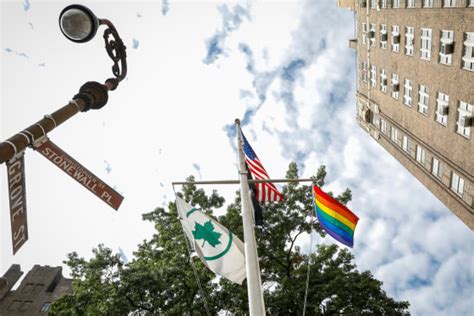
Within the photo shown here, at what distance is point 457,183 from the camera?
25031mm

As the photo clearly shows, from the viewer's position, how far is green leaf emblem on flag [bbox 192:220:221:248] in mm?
8578

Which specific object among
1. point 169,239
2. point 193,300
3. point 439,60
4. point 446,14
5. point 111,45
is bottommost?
point 193,300

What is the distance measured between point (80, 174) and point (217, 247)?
152 inches

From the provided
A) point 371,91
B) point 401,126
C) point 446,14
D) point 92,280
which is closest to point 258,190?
point 92,280

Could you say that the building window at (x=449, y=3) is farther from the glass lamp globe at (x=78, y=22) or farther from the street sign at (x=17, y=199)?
the street sign at (x=17, y=199)

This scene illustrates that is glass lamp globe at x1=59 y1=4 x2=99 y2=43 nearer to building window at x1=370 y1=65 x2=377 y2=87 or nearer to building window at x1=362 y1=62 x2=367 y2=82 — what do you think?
building window at x1=370 y1=65 x2=377 y2=87

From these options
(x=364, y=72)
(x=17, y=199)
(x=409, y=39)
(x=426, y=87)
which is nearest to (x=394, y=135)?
(x=426, y=87)

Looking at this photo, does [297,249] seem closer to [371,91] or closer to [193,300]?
[193,300]

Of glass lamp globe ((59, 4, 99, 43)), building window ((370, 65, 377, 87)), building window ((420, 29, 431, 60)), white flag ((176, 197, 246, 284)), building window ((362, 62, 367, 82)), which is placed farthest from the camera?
building window ((362, 62, 367, 82))

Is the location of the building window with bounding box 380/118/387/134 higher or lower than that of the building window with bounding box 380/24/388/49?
lower

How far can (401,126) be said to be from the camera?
32.8 m

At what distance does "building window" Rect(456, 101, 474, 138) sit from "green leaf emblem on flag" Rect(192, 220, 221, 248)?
65.9ft

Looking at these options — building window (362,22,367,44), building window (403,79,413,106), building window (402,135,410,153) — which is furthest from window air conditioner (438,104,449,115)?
building window (362,22,367,44)

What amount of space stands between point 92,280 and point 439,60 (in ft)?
85.6
